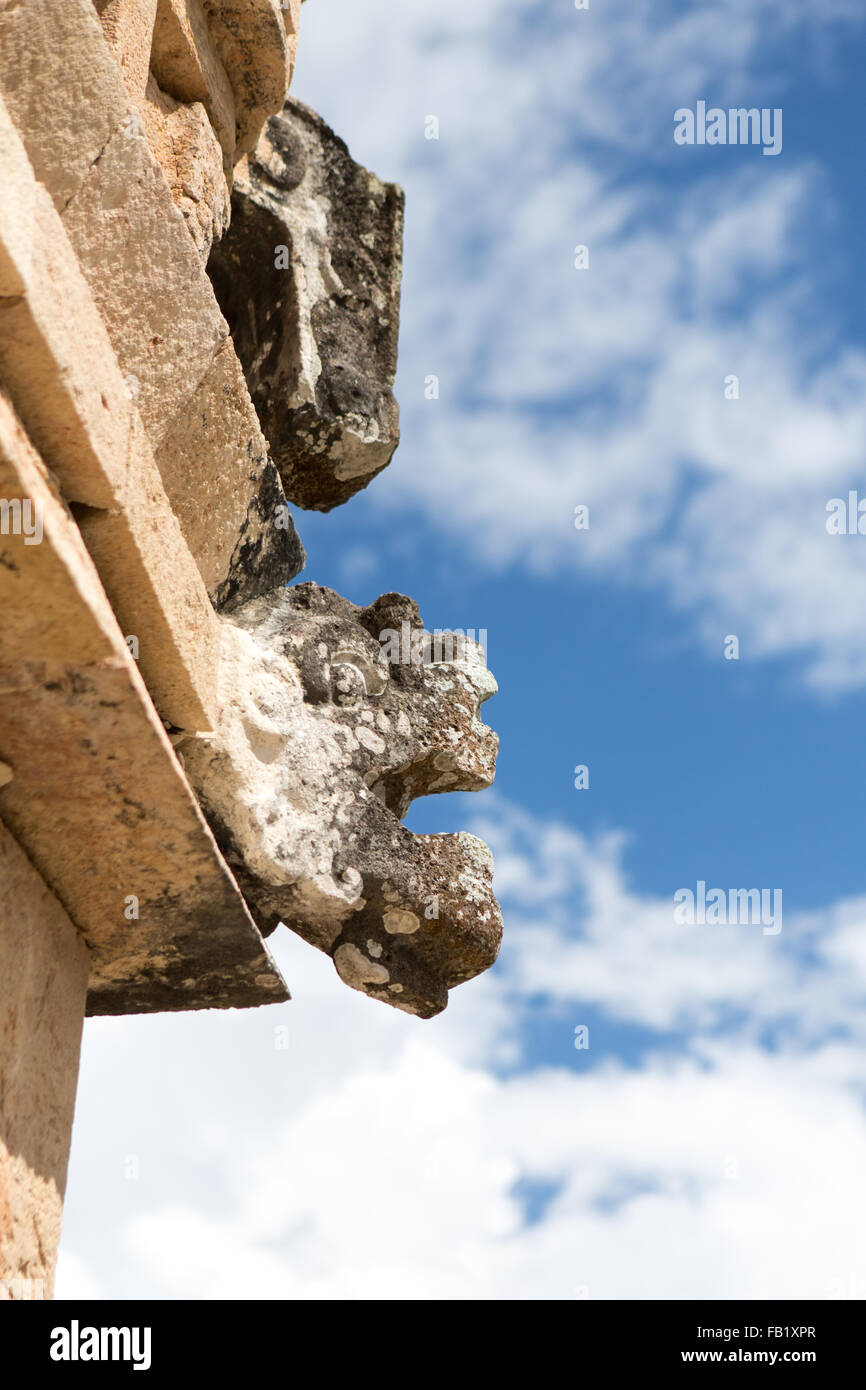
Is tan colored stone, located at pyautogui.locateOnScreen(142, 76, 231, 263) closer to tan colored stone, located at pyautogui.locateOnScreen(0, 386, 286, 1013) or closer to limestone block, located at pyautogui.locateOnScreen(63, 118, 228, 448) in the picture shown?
limestone block, located at pyautogui.locateOnScreen(63, 118, 228, 448)

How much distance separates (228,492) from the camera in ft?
8.45

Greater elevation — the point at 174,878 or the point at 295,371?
the point at 295,371

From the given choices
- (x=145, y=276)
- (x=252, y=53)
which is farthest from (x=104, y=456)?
(x=252, y=53)

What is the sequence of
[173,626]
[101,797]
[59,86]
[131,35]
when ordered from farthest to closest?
1. [131,35]
2. [173,626]
3. [101,797]
4. [59,86]

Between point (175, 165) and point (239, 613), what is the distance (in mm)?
930

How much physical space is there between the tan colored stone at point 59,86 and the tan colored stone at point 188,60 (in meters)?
0.71

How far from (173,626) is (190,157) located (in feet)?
3.61

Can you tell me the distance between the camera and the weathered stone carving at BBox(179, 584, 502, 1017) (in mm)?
2461

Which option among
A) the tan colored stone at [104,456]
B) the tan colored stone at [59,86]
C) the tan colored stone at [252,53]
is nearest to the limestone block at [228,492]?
the tan colored stone at [104,456]

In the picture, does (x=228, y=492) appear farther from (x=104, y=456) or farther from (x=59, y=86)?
(x=59, y=86)

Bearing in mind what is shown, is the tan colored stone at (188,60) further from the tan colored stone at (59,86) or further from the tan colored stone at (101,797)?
the tan colored stone at (101,797)
